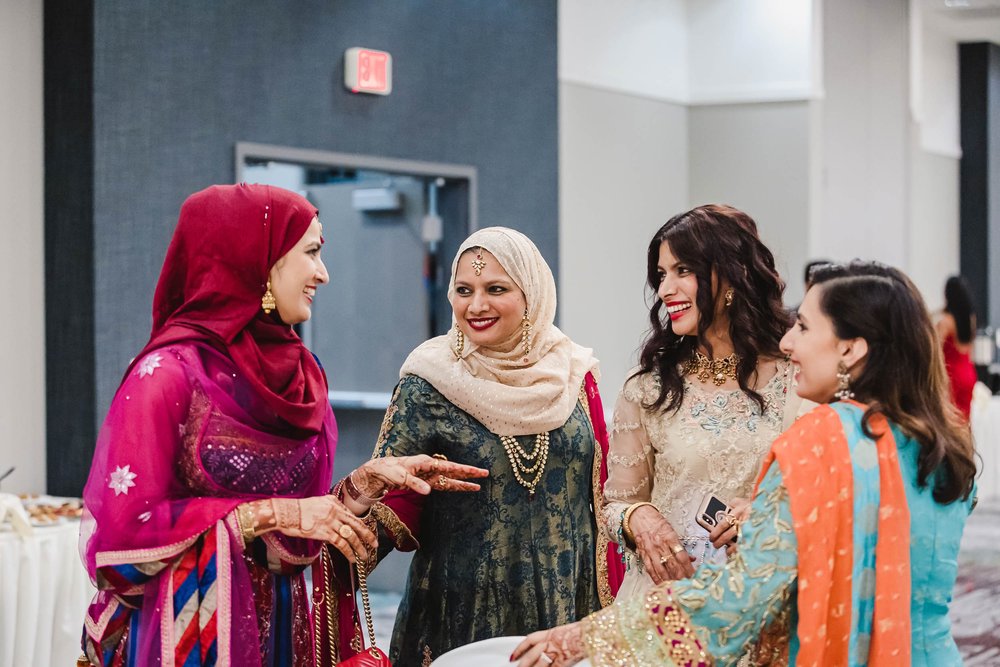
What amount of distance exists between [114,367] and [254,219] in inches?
106

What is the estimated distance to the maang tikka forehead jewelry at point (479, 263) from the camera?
98.0 inches

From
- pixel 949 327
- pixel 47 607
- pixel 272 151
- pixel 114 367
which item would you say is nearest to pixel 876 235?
pixel 949 327

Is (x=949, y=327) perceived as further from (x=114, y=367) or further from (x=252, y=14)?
(x=114, y=367)

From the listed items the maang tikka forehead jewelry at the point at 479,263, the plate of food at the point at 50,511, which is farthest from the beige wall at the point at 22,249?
the maang tikka forehead jewelry at the point at 479,263

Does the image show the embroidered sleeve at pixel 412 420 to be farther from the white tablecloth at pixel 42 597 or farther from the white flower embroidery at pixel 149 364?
the white tablecloth at pixel 42 597

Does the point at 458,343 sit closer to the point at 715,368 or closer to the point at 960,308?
the point at 715,368

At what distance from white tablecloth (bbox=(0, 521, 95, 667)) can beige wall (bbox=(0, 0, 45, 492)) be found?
3.69 feet

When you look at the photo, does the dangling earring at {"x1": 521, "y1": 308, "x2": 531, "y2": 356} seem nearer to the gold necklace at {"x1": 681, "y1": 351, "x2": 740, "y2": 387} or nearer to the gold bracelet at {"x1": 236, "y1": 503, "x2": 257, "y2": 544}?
the gold necklace at {"x1": 681, "y1": 351, "x2": 740, "y2": 387}

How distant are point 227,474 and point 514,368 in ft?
2.42

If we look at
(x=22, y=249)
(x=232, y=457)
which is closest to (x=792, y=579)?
(x=232, y=457)

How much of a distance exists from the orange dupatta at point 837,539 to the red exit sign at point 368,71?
4318 mm

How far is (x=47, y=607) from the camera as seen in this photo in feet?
11.2

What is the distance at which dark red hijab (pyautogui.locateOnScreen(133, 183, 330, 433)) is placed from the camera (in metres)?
2.07

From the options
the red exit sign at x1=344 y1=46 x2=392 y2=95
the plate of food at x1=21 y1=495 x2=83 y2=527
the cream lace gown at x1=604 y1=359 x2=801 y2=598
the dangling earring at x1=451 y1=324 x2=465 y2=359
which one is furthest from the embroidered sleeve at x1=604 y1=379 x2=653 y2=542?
the red exit sign at x1=344 y1=46 x2=392 y2=95
